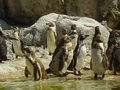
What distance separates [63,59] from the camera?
13.1 meters

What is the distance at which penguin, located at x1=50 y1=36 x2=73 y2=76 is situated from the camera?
13078 mm

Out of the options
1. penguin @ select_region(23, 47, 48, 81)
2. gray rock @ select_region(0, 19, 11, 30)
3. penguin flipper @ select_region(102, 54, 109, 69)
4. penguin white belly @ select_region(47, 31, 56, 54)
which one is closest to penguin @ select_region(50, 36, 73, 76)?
penguin @ select_region(23, 47, 48, 81)

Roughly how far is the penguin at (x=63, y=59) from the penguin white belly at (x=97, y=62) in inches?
35.0

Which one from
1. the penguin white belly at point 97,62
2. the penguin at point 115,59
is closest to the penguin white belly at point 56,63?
the penguin white belly at point 97,62

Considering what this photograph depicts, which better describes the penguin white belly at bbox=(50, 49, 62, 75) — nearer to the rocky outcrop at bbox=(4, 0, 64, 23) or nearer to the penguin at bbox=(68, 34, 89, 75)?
the penguin at bbox=(68, 34, 89, 75)

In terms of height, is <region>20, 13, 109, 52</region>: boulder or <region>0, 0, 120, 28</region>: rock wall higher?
<region>0, 0, 120, 28</region>: rock wall

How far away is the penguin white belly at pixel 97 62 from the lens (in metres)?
12.5

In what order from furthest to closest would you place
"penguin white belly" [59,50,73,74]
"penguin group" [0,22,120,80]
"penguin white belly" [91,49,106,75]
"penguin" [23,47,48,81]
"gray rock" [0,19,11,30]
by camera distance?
"gray rock" [0,19,11,30]
"penguin white belly" [59,50,73,74]
"penguin white belly" [91,49,106,75]
"penguin group" [0,22,120,80]
"penguin" [23,47,48,81]

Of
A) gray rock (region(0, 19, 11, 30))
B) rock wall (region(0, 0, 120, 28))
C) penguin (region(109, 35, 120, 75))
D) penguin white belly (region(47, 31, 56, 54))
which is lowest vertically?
penguin (region(109, 35, 120, 75))

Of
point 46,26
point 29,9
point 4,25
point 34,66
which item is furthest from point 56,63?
point 29,9

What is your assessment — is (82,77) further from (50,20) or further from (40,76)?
(50,20)

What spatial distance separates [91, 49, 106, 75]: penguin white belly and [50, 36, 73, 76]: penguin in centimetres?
89

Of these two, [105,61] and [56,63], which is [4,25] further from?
[105,61]

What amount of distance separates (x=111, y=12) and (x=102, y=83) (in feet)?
40.3
